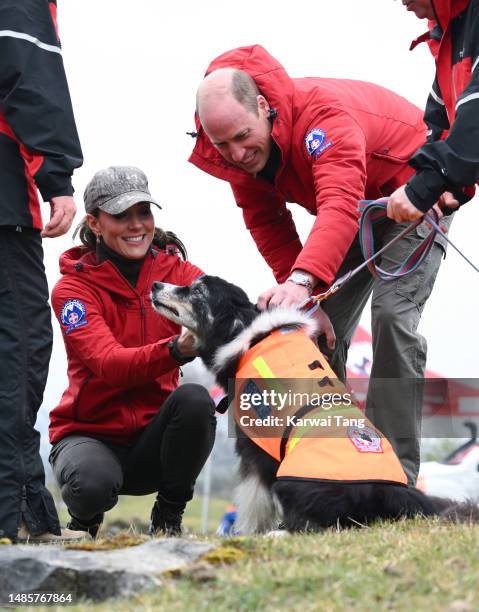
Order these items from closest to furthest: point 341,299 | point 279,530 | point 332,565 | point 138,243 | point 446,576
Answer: point 446,576
point 332,565
point 279,530
point 138,243
point 341,299

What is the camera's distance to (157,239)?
4.89 meters

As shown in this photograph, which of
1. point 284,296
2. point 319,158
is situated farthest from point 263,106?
point 284,296

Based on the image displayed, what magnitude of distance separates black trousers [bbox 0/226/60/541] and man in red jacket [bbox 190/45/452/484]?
1245mm

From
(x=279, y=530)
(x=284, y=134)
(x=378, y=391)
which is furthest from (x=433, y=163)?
(x=279, y=530)

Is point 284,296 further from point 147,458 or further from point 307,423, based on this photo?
point 147,458

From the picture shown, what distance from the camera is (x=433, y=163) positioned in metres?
3.70

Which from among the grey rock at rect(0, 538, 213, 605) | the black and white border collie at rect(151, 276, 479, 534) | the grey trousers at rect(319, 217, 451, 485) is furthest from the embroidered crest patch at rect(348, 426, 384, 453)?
the grey rock at rect(0, 538, 213, 605)

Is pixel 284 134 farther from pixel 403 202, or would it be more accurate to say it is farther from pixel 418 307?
pixel 418 307

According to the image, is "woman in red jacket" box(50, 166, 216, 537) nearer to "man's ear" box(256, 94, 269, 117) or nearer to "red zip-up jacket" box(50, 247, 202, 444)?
"red zip-up jacket" box(50, 247, 202, 444)

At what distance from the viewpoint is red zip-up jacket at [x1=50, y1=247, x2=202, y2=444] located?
14.2 ft

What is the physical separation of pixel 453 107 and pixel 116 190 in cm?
181

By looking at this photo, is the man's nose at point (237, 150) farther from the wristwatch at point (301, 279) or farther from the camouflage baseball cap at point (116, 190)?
the wristwatch at point (301, 279)

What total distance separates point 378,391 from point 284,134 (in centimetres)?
150

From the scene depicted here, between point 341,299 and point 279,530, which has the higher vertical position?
point 341,299
